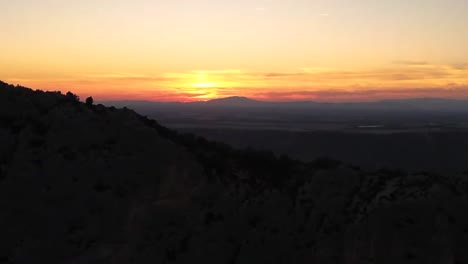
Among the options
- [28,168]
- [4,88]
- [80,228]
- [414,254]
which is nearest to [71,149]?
[28,168]

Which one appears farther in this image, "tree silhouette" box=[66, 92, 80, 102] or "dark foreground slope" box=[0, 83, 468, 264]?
"tree silhouette" box=[66, 92, 80, 102]

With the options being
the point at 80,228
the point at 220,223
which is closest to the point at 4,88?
the point at 80,228

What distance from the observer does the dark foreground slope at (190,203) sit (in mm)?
11992

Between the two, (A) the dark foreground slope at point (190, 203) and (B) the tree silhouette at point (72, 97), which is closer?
(A) the dark foreground slope at point (190, 203)

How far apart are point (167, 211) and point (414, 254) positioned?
6965mm

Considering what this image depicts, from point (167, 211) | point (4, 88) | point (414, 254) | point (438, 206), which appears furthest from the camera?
point (4, 88)

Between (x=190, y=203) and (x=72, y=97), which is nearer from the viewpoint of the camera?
(x=190, y=203)

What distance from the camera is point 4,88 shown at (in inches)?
905

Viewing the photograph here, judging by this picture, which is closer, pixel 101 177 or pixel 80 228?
pixel 80 228

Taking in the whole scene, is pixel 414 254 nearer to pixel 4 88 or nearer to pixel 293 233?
pixel 293 233

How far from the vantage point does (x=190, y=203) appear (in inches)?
591

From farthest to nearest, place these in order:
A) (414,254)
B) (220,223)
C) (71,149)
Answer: (71,149) < (220,223) < (414,254)

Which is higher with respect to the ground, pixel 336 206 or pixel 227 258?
pixel 336 206

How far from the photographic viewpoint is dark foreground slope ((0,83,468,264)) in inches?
472
